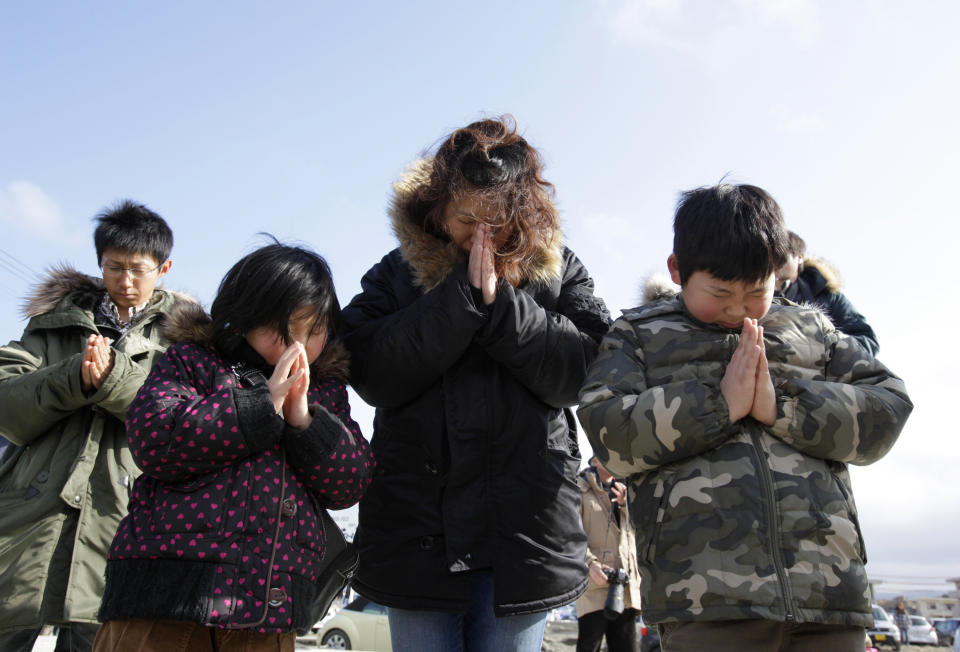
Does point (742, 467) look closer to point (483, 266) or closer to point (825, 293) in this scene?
point (483, 266)

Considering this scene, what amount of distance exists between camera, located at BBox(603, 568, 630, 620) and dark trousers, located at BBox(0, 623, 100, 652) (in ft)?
15.7

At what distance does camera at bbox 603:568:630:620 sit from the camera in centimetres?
678

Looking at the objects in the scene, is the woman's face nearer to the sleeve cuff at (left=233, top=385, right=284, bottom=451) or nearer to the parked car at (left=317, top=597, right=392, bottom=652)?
the sleeve cuff at (left=233, top=385, right=284, bottom=451)

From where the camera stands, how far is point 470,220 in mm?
2650

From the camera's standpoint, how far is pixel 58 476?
3.05 metres

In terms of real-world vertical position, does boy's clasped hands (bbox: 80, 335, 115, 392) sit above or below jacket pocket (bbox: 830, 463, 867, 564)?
above

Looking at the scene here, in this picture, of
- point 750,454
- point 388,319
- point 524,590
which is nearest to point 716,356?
point 750,454

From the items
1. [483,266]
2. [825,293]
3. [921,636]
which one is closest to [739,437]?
[483,266]

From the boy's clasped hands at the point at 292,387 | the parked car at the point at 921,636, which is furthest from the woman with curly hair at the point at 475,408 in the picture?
the parked car at the point at 921,636

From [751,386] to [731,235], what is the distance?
0.44m

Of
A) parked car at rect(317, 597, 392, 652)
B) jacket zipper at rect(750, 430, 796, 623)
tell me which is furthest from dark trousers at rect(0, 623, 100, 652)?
parked car at rect(317, 597, 392, 652)

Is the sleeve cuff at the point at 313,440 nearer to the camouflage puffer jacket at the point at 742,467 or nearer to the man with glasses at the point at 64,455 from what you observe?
the camouflage puffer jacket at the point at 742,467

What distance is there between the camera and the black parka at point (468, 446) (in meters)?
2.37

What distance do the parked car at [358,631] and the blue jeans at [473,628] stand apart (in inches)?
511
